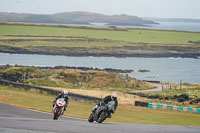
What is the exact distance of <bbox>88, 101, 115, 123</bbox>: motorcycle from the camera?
21812 mm

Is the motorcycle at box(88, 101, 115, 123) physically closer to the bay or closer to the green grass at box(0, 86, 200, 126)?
the green grass at box(0, 86, 200, 126)

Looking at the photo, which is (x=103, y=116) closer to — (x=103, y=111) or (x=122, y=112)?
(x=103, y=111)

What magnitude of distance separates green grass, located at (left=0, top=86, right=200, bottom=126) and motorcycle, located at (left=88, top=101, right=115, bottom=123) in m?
5.94

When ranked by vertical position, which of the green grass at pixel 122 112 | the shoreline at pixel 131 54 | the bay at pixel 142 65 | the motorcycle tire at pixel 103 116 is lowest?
the shoreline at pixel 131 54

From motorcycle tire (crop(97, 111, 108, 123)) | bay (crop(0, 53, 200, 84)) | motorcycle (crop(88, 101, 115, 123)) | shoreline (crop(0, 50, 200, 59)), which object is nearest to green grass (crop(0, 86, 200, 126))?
motorcycle (crop(88, 101, 115, 123))

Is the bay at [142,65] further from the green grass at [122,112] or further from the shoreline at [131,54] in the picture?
the green grass at [122,112]

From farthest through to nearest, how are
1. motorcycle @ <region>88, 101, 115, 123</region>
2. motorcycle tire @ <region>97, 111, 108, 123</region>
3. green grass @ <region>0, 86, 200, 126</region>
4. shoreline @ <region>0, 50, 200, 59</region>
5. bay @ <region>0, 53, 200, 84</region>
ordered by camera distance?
shoreline @ <region>0, 50, 200, 59</region>
bay @ <region>0, 53, 200, 84</region>
green grass @ <region>0, 86, 200, 126</region>
motorcycle tire @ <region>97, 111, 108, 123</region>
motorcycle @ <region>88, 101, 115, 123</region>

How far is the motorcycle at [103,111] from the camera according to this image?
71.6ft

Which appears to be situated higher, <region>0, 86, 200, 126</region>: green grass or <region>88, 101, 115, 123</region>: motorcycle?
<region>88, 101, 115, 123</region>: motorcycle

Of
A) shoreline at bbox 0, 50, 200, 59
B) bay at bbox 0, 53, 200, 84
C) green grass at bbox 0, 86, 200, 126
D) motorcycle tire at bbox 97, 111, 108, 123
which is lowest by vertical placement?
shoreline at bbox 0, 50, 200, 59

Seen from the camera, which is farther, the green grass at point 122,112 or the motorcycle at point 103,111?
the green grass at point 122,112

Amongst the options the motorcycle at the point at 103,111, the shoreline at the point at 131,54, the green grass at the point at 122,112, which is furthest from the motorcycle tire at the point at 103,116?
the shoreline at the point at 131,54

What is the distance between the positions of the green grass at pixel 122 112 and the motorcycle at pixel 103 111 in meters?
5.94

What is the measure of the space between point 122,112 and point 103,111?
11520 mm
